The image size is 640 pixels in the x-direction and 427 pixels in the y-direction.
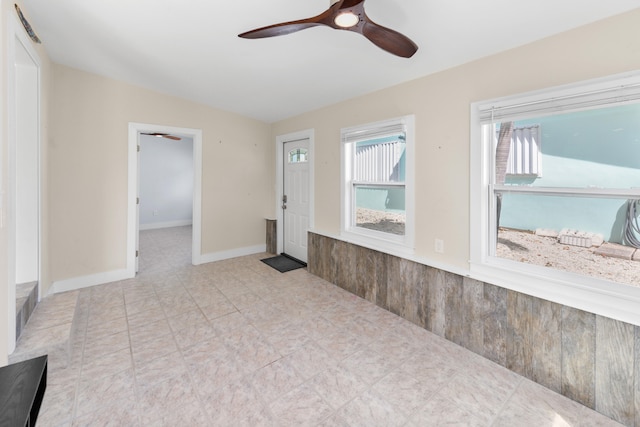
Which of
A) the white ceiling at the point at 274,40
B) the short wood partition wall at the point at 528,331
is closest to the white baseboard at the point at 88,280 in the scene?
the white ceiling at the point at 274,40

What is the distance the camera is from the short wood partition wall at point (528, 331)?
162 cm

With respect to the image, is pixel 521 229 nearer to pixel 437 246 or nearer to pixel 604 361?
pixel 437 246

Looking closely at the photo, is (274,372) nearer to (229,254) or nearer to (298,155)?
(229,254)

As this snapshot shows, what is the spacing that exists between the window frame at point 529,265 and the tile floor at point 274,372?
637mm

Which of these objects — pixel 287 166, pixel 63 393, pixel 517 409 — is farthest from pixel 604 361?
pixel 287 166

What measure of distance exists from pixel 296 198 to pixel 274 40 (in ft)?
8.47

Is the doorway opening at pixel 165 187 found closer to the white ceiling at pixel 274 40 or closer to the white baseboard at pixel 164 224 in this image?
the white baseboard at pixel 164 224

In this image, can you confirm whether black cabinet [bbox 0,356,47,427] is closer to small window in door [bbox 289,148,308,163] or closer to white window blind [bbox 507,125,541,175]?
white window blind [bbox 507,125,541,175]

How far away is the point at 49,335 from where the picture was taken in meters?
2.11

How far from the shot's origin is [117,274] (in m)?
3.65

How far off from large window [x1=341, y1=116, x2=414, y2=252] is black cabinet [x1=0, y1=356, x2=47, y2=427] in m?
2.58

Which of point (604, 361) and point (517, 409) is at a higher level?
point (604, 361)

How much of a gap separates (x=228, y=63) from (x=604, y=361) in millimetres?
3748

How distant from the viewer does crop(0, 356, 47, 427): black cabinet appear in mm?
669
